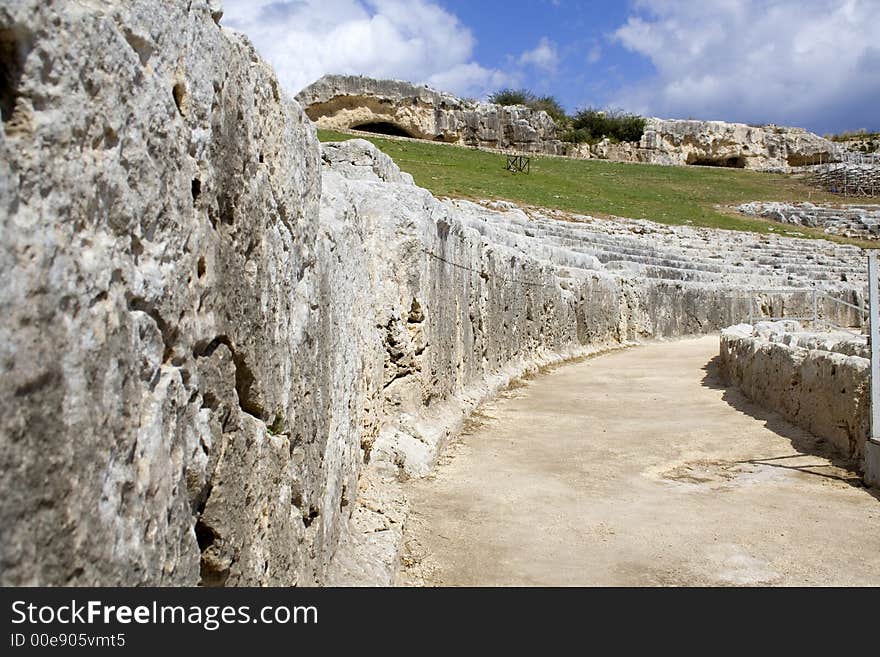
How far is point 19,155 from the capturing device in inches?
47.0

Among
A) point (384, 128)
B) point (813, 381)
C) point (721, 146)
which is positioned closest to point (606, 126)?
point (721, 146)

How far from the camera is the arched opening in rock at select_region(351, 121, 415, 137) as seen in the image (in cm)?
4141

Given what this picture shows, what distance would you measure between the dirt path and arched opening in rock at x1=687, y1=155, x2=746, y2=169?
4479cm

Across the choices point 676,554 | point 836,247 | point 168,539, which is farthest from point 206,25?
point 836,247

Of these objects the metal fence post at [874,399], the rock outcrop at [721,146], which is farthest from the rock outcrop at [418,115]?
the metal fence post at [874,399]

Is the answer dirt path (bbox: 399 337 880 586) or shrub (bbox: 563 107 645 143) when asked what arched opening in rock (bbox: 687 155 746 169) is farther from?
dirt path (bbox: 399 337 880 586)

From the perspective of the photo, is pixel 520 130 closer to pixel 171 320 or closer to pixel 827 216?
pixel 827 216

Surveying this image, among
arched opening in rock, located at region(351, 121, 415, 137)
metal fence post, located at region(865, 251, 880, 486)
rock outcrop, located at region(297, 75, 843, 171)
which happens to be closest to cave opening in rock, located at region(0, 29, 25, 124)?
metal fence post, located at region(865, 251, 880, 486)

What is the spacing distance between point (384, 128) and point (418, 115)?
2041mm

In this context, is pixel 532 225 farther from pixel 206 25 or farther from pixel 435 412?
pixel 206 25

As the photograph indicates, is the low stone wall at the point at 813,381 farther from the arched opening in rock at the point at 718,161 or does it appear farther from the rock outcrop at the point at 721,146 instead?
the arched opening in rock at the point at 718,161

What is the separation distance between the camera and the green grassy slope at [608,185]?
28.4m

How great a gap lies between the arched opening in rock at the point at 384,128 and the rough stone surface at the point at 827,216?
17964mm
